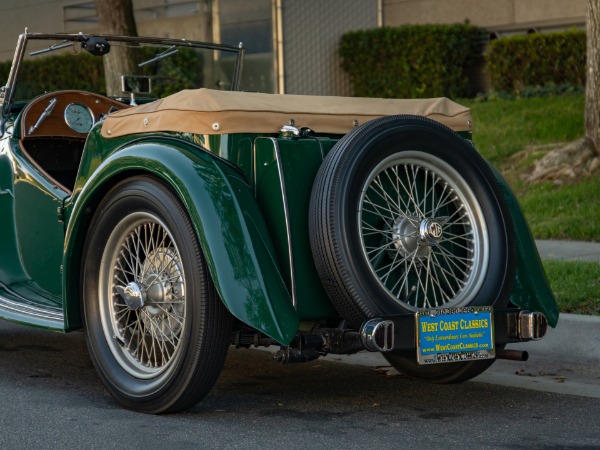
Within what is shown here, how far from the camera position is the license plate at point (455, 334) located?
440cm

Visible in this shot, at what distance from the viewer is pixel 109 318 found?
4.97 meters

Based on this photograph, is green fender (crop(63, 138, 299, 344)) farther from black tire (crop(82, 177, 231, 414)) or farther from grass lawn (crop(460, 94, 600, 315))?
grass lawn (crop(460, 94, 600, 315))

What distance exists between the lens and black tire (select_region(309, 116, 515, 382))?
172 inches

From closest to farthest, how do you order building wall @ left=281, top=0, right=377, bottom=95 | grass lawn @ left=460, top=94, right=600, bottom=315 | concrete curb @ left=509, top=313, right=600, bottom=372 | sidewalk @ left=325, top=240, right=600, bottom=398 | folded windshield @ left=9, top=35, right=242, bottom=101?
1. sidewalk @ left=325, top=240, right=600, bottom=398
2. concrete curb @ left=509, top=313, right=600, bottom=372
3. folded windshield @ left=9, top=35, right=242, bottom=101
4. grass lawn @ left=460, top=94, right=600, bottom=315
5. building wall @ left=281, top=0, right=377, bottom=95

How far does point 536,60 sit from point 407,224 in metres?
10.3

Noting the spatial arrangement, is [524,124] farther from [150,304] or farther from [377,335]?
[377,335]

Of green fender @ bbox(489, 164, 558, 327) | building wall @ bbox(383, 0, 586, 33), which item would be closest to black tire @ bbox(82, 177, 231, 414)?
green fender @ bbox(489, 164, 558, 327)

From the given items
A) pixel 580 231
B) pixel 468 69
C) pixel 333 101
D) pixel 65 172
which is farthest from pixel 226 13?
pixel 333 101

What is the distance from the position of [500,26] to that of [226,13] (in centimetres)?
436

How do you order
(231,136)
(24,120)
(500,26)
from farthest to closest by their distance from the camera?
(500,26)
(24,120)
(231,136)

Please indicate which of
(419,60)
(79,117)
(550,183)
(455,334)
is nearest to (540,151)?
(550,183)

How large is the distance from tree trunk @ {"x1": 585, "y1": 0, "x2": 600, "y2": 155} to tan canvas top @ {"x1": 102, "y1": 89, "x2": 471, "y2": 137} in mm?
5412

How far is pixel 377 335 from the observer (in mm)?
4262

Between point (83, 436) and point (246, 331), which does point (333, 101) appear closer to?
point (246, 331)
